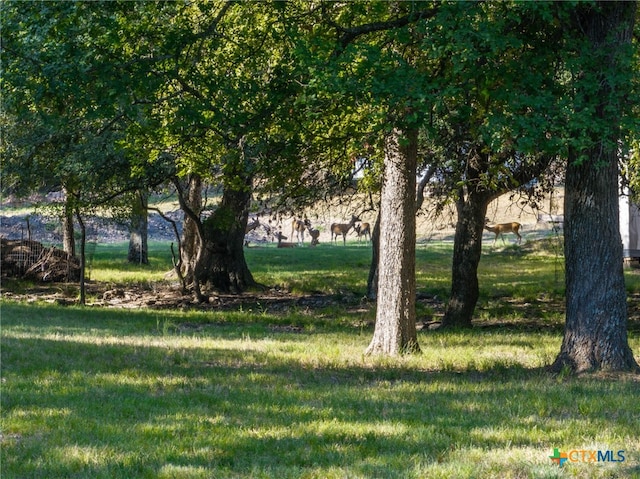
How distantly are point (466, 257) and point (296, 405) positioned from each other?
31.3 ft

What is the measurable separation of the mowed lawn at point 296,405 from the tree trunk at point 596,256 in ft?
1.40

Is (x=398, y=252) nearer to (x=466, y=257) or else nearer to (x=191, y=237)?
(x=466, y=257)

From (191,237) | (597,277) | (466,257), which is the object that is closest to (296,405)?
(597,277)

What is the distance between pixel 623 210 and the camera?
94.9ft

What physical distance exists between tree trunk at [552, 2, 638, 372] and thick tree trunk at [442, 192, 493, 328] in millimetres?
6175

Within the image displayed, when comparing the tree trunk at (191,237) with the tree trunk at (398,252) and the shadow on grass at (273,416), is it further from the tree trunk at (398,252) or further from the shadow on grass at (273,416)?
the shadow on grass at (273,416)

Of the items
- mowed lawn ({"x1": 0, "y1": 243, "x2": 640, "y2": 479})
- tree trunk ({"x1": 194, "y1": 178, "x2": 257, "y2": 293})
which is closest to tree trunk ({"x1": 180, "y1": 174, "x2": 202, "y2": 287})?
tree trunk ({"x1": 194, "y1": 178, "x2": 257, "y2": 293})

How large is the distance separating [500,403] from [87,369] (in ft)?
16.2

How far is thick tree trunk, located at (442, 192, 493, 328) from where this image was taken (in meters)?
17.2

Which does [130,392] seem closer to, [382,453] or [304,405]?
[304,405]

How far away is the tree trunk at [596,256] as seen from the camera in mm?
10523

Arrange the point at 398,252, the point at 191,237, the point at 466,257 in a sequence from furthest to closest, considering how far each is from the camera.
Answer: the point at 191,237 → the point at 466,257 → the point at 398,252

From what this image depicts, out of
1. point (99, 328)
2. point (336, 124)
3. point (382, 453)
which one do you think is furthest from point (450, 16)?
point (99, 328)

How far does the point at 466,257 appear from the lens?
686 inches
